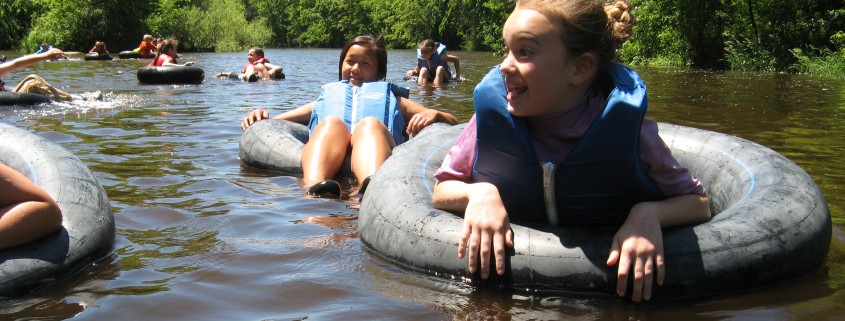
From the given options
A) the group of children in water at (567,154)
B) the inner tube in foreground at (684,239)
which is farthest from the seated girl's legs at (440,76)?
the group of children in water at (567,154)

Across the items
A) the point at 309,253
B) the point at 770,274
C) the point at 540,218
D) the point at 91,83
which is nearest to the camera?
the point at 770,274

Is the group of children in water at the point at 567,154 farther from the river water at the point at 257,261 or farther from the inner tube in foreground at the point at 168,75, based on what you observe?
the inner tube in foreground at the point at 168,75

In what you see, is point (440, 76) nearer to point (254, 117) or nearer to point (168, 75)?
point (168, 75)

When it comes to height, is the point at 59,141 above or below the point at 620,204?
below

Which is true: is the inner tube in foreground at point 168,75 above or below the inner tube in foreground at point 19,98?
below

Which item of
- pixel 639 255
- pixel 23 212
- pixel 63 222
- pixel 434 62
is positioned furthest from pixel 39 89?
pixel 639 255

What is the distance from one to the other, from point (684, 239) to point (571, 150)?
50 cm

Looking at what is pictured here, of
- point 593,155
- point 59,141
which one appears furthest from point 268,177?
point 593,155

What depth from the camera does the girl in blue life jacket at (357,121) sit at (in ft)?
16.7

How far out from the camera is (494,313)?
2.87 meters

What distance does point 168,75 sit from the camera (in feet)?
49.3

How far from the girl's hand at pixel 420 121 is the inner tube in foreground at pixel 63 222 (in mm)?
2268

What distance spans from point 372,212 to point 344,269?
335 millimetres

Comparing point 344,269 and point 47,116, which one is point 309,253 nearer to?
point 344,269
